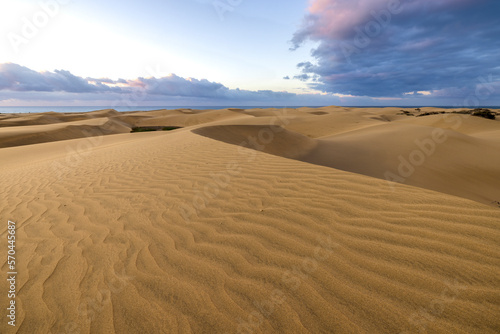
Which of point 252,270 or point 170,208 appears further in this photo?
point 170,208

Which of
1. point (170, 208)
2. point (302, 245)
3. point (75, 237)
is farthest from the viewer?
point (170, 208)

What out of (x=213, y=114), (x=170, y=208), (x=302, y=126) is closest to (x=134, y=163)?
(x=170, y=208)

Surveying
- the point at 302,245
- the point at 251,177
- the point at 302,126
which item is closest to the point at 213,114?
the point at 302,126

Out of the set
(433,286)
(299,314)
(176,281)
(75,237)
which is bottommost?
(75,237)

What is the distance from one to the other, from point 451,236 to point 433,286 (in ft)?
2.25

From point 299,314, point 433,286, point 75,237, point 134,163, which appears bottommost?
point 134,163

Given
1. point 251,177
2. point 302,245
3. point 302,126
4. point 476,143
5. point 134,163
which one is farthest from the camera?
point 302,126

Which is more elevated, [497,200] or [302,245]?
[302,245]

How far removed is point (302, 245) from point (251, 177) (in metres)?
2.06

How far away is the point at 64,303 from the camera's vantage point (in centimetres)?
180

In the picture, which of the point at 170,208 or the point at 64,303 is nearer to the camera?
the point at 64,303

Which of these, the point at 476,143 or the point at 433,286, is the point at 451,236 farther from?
the point at 476,143

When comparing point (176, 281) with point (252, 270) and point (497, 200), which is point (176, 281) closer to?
point (252, 270)

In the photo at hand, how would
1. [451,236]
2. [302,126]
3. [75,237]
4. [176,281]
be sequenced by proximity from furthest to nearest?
[302,126]
[75,237]
[451,236]
[176,281]
